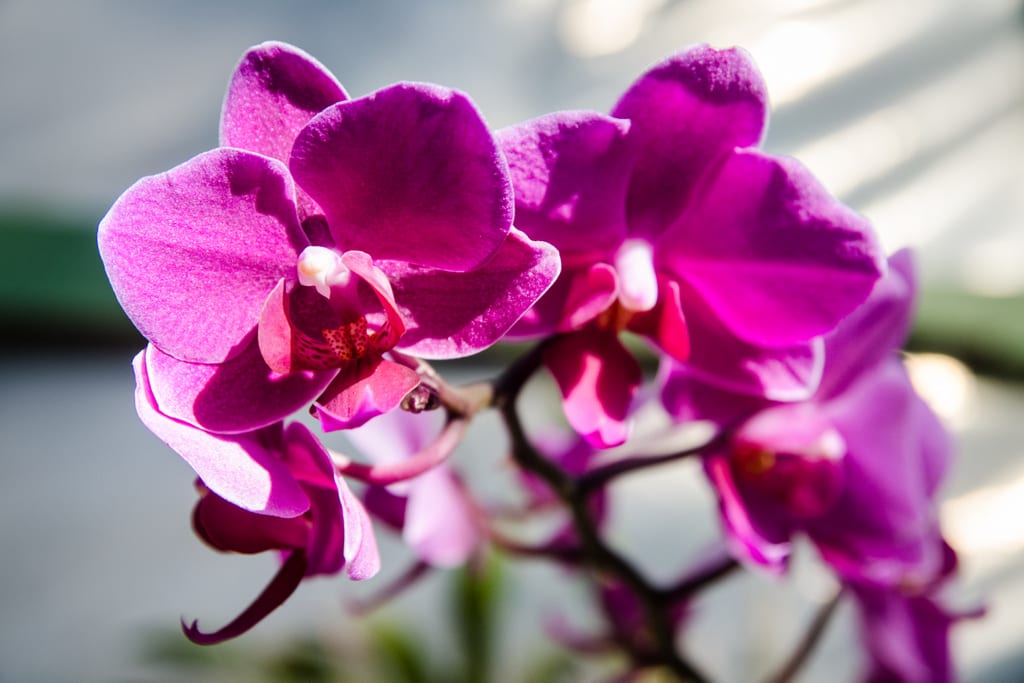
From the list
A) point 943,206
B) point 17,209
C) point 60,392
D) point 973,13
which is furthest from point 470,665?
point 973,13

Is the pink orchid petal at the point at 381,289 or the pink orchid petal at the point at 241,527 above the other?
the pink orchid petal at the point at 381,289

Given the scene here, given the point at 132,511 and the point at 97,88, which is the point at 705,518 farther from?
the point at 97,88

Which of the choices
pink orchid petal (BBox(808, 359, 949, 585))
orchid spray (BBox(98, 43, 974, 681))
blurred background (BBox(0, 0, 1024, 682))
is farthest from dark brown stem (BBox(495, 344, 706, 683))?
blurred background (BBox(0, 0, 1024, 682))

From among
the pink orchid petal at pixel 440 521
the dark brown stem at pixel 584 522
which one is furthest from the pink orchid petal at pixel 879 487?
the pink orchid petal at pixel 440 521

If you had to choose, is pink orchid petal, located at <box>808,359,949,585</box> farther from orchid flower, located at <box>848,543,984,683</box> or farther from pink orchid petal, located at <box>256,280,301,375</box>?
pink orchid petal, located at <box>256,280,301,375</box>

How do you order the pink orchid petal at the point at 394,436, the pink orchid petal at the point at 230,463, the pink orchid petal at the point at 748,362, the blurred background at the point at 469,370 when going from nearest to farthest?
the pink orchid petal at the point at 230,463 < the pink orchid petal at the point at 748,362 < the pink orchid petal at the point at 394,436 < the blurred background at the point at 469,370

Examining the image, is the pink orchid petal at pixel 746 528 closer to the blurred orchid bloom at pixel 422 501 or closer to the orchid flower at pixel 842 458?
the orchid flower at pixel 842 458
